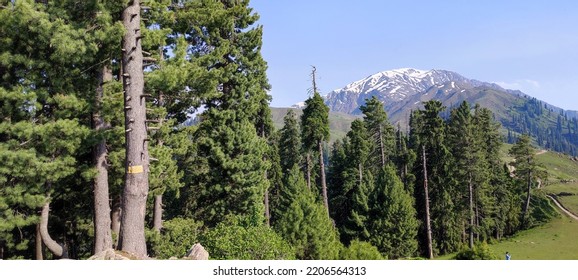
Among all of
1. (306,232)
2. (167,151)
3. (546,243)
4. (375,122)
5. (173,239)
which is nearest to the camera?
(167,151)

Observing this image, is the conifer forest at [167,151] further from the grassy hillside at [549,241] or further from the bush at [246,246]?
the grassy hillside at [549,241]

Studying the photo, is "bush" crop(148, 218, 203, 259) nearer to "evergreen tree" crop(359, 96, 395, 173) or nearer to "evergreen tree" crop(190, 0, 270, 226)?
"evergreen tree" crop(190, 0, 270, 226)

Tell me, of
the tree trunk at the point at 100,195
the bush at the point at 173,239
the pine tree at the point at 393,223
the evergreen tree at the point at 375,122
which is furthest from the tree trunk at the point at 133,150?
the evergreen tree at the point at 375,122

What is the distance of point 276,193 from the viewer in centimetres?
5150

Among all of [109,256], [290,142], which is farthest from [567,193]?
[109,256]

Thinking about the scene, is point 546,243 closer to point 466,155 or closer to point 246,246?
point 466,155

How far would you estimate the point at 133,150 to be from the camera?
9.79 meters

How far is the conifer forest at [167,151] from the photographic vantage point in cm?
1069

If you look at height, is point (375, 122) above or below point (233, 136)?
above

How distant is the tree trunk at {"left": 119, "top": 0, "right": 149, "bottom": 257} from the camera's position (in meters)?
9.77

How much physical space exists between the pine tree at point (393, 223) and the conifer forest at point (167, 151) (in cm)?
14

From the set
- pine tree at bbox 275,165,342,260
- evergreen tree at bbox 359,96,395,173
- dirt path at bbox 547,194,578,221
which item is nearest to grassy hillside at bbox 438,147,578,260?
dirt path at bbox 547,194,578,221

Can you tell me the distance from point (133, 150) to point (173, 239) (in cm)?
1194

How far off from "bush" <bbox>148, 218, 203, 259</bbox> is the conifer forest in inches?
2.7
